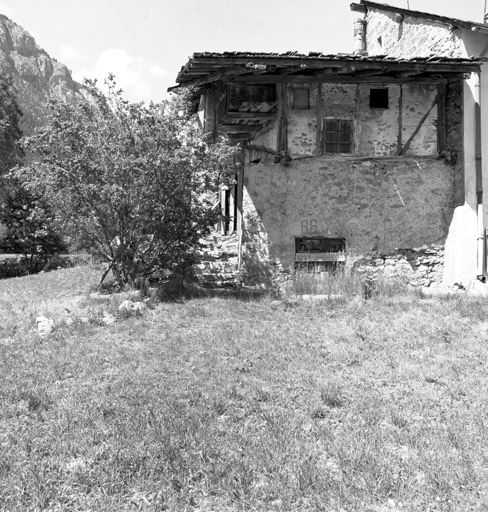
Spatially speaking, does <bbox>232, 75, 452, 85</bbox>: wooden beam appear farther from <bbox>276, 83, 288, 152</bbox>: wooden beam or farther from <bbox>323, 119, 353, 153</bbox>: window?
<bbox>323, 119, 353, 153</bbox>: window

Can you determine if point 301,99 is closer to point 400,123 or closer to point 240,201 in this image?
point 400,123

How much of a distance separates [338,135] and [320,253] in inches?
128

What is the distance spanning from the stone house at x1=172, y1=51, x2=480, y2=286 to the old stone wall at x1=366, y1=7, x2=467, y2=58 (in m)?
1.34

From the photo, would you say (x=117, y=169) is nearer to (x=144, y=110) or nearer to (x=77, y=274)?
(x=144, y=110)

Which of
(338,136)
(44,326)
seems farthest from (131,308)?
(338,136)

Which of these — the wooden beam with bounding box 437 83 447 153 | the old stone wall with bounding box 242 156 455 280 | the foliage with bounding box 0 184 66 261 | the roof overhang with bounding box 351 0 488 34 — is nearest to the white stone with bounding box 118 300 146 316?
the old stone wall with bounding box 242 156 455 280

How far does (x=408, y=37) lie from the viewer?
15328 mm

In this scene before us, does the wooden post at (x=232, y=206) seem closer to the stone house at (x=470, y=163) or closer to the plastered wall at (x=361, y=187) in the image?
the plastered wall at (x=361, y=187)

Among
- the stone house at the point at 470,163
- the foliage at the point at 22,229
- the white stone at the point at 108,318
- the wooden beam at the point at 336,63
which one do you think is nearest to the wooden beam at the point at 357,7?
the stone house at the point at 470,163

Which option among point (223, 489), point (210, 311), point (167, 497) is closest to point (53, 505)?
point (167, 497)

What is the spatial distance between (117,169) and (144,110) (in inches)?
64.2

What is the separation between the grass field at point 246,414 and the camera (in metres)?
3.48

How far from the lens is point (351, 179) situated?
13.1 metres

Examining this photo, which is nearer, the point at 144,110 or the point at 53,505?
the point at 53,505
